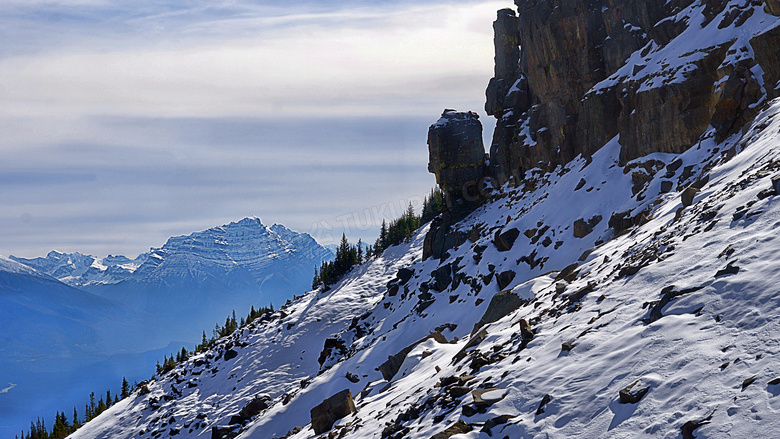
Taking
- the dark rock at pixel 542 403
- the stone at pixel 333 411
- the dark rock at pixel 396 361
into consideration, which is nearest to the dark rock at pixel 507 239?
the dark rock at pixel 396 361

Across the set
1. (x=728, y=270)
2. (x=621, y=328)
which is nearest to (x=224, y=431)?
(x=621, y=328)

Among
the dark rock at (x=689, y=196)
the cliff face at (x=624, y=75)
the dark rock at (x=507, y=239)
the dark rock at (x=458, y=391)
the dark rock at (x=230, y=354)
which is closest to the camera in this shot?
the dark rock at (x=458, y=391)

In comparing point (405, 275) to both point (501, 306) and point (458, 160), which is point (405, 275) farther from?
point (501, 306)

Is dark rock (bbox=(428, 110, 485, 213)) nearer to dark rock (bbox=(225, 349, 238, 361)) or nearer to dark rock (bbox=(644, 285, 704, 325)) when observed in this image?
dark rock (bbox=(225, 349, 238, 361))

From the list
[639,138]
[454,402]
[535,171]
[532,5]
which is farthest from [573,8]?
Result: [454,402]

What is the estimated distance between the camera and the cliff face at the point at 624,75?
3034cm

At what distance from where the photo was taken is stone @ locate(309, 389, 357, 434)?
23.2 m

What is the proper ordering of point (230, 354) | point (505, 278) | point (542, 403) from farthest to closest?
1. point (230, 354)
2. point (505, 278)
3. point (542, 403)

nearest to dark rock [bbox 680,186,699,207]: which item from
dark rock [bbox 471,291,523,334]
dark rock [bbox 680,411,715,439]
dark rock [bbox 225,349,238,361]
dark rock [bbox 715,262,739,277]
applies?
dark rock [bbox 471,291,523,334]

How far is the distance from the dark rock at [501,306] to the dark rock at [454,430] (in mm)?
13900

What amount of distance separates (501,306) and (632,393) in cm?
1753

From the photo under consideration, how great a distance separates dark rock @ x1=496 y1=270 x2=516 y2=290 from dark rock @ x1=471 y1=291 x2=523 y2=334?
11.6 m

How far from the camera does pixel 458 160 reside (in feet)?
226

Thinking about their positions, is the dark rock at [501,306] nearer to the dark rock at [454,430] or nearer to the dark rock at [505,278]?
the dark rock at [505,278]
